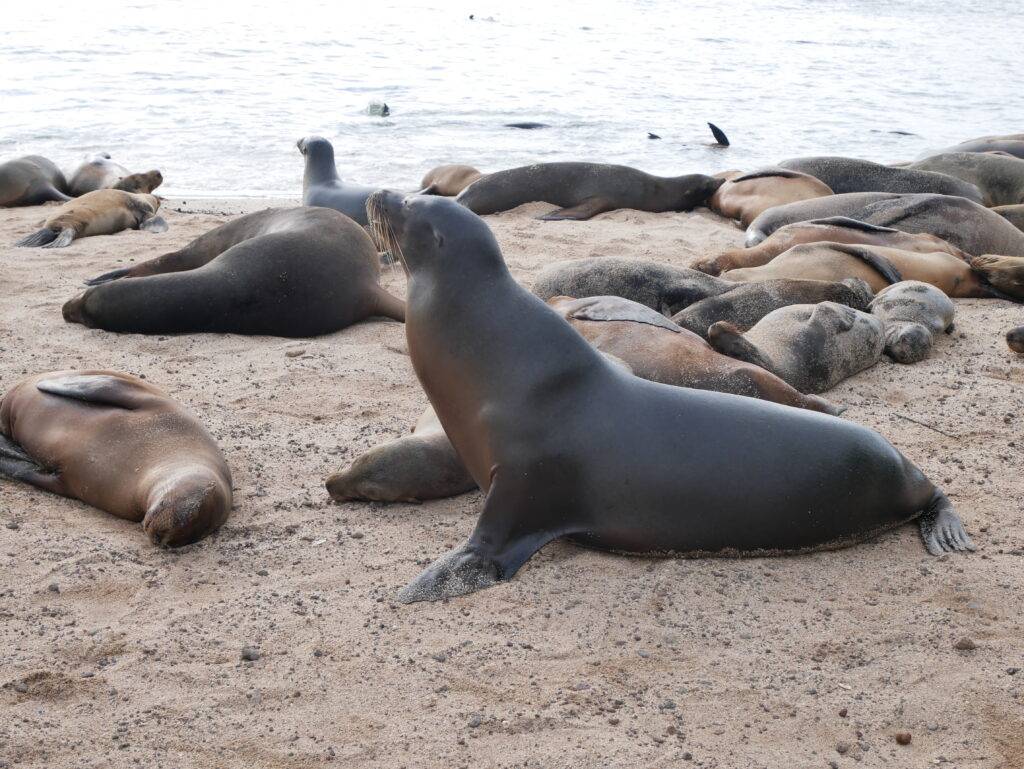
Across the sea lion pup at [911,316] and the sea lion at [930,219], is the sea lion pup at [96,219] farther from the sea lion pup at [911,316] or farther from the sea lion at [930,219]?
the sea lion pup at [911,316]

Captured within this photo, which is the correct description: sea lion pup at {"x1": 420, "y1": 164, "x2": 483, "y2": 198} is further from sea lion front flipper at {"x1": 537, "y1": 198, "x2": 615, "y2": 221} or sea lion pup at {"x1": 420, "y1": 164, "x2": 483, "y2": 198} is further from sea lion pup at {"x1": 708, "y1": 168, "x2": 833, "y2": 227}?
sea lion pup at {"x1": 708, "y1": 168, "x2": 833, "y2": 227}

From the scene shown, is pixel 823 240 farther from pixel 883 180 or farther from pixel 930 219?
pixel 883 180

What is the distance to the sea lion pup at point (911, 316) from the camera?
591 cm

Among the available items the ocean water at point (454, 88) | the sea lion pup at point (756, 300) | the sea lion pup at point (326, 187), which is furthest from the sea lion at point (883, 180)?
the sea lion pup at point (326, 187)

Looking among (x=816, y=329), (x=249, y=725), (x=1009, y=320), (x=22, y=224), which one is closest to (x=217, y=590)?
(x=249, y=725)

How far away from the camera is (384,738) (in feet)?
9.19

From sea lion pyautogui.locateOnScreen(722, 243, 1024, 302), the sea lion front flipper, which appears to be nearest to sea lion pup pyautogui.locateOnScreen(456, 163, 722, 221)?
the sea lion front flipper

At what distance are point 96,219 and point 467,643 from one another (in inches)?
249

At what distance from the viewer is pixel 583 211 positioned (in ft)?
31.0

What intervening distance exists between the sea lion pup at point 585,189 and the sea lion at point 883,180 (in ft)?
3.25

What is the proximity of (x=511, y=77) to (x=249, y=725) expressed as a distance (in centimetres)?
1829

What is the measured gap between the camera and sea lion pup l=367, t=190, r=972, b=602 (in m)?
3.69

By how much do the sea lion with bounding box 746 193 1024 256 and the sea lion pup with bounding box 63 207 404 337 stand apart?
119 inches

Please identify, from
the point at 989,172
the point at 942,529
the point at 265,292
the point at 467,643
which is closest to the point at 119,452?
the point at 467,643
